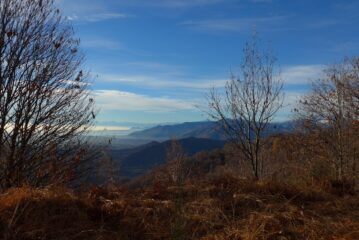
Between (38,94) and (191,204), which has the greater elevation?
(38,94)

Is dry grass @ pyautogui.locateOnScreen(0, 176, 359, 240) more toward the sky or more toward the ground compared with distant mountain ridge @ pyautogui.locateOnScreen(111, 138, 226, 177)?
more toward the sky

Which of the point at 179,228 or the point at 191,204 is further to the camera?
the point at 191,204

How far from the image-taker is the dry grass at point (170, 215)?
15.4ft

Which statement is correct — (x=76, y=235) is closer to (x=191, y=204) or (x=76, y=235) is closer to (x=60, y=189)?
(x=60, y=189)

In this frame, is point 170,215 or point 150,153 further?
point 150,153

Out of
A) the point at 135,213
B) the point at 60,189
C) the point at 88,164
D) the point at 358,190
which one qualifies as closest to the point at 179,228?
the point at 135,213

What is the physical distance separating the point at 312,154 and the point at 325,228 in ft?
65.6

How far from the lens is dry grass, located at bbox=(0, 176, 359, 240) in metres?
4.68

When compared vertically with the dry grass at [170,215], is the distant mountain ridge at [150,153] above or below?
below

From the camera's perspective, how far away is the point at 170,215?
217 inches

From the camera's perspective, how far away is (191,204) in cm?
590

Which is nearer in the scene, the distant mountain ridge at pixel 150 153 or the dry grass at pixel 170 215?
the dry grass at pixel 170 215

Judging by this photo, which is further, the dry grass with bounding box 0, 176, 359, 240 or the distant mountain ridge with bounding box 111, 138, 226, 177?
the distant mountain ridge with bounding box 111, 138, 226, 177

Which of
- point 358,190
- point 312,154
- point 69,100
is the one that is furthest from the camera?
point 312,154
